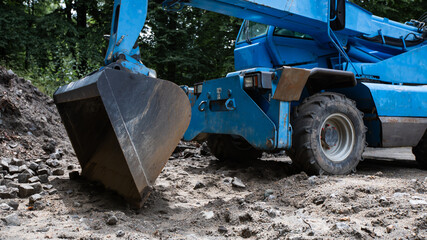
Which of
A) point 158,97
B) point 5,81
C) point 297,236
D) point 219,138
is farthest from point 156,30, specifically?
point 297,236

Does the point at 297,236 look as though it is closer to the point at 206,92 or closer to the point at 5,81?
the point at 206,92

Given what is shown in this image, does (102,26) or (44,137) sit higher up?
(102,26)

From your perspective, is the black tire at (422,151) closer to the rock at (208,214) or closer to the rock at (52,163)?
the rock at (208,214)

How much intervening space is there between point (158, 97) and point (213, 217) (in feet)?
3.45

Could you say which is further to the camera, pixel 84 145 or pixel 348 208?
pixel 84 145

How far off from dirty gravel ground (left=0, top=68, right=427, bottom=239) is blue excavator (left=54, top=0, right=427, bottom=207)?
0.31 meters

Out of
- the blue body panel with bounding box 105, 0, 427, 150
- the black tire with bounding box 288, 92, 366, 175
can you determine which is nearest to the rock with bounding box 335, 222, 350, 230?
the blue body panel with bounding box 105, 0, 427, 150

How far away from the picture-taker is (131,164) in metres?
2.84

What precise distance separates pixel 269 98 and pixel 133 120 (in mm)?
1928

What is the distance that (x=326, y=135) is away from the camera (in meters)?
4.65

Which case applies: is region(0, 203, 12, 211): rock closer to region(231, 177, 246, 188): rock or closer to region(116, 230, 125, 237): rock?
region(116, 230, 125, 237): rock

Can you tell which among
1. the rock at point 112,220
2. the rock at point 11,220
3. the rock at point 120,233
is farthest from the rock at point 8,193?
the rock at point 120,233

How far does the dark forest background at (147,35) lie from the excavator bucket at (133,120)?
8.00 m

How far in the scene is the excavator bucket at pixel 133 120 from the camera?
9.16ft
